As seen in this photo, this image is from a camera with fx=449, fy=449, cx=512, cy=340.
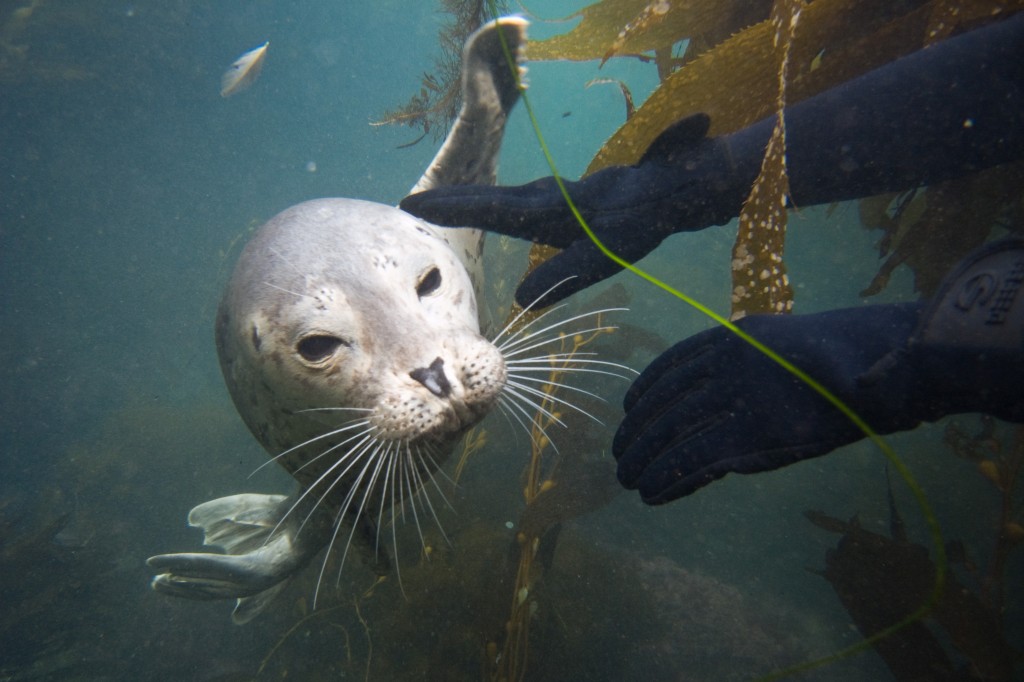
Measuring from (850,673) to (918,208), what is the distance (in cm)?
542

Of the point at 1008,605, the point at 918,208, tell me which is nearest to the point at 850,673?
the point at 1008,605

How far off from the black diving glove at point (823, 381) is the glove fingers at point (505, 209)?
0.79 m

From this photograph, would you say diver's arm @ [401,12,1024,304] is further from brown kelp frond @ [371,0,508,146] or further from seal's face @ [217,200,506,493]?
brown kelp frond @ [371,0,508,146]

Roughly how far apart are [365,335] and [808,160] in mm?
2056

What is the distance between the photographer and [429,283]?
2000mm

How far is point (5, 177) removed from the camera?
94.2ft

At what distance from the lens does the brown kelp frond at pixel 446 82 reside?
426 cm

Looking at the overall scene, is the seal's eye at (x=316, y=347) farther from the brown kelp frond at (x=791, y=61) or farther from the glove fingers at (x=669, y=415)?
the brown kelp frond at (x=791, y=61)

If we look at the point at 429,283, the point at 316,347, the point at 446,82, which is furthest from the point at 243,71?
the point at 316,347

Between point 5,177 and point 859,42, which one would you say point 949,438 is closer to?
point 859,42

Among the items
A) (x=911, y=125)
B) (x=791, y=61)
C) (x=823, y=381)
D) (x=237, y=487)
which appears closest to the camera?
(x=823, y=381)

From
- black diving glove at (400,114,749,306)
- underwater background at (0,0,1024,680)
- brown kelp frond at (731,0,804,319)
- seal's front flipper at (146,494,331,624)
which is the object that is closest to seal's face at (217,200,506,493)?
black diving glove at (400,114,749,306)

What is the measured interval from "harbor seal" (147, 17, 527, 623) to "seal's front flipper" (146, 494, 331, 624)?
2.84 feet

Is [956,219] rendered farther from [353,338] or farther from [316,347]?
[316,347]
